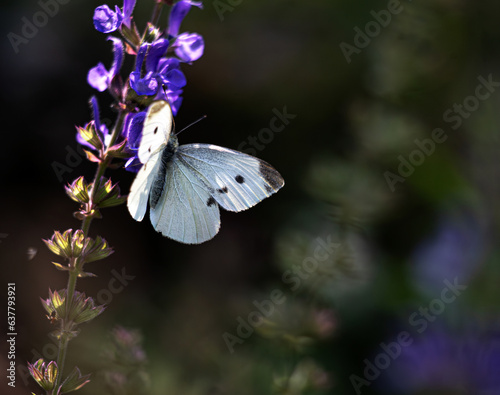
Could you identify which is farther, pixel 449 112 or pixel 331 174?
pixel 449 112

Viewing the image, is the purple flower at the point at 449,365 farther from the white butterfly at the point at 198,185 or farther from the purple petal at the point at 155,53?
the purple petal at the point at 155,53

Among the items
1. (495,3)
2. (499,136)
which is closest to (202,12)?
(495,3)

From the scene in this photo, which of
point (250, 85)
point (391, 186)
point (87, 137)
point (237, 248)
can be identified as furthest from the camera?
point (250, 85)

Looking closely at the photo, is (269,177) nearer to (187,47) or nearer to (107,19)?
→ (187,47)

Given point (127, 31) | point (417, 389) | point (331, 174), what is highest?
point (127, 31)

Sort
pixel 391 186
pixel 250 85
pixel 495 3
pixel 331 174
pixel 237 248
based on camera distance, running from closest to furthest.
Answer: pixel 331 174 → pixel 495 3 → pixel 391 186 → pixel 237 248 → pixel 250 85

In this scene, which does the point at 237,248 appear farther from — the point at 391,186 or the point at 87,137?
the point at 87,137

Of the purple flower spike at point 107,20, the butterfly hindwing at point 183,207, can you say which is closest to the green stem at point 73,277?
the purple flower spike at point 107,20
